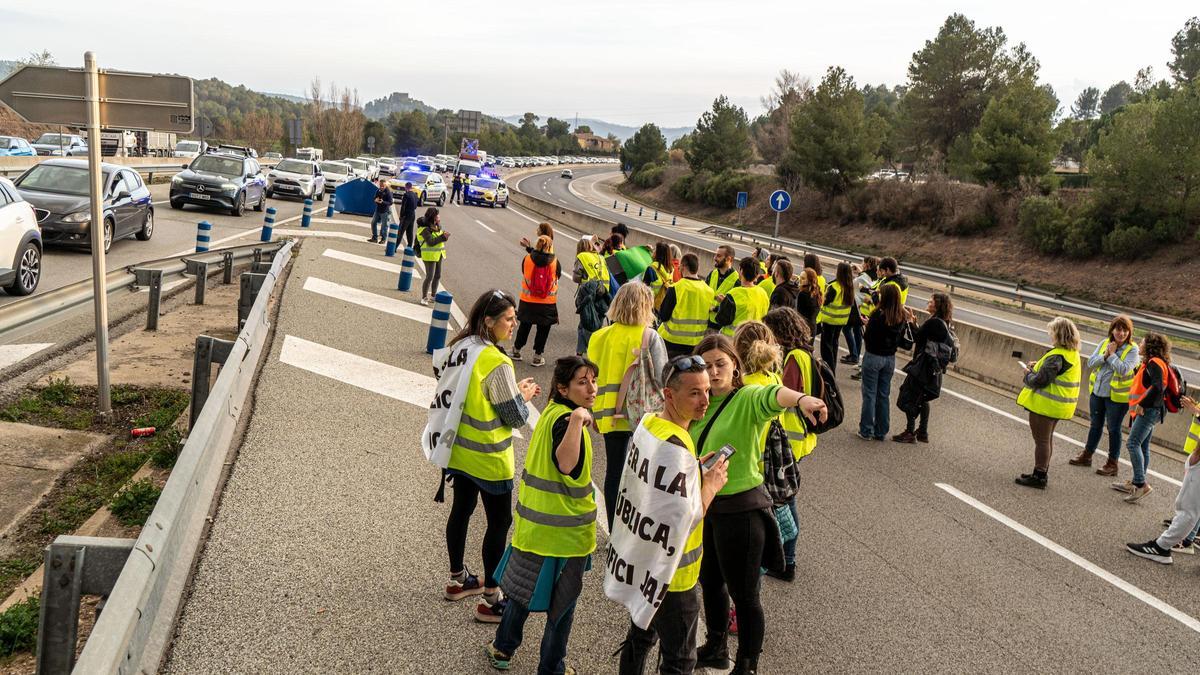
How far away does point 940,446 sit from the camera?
34.2 ft

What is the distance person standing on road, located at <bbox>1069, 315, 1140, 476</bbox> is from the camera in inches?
365

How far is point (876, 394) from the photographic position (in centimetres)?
1034

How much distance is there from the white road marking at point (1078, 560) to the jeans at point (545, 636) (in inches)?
182

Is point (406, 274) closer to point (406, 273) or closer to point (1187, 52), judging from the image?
point (406, 273)

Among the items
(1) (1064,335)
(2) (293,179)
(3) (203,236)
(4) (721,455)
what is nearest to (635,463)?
(4) (721,455)

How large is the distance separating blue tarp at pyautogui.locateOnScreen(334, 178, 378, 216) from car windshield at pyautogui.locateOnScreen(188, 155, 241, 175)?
477 centimetres

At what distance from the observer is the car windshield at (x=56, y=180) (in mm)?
17188

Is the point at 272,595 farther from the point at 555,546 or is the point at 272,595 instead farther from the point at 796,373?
the point at 796,373

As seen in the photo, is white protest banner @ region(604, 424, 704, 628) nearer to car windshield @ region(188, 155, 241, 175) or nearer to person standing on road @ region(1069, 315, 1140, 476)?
person standing on road @ region(1069, 315, 1140, 476)

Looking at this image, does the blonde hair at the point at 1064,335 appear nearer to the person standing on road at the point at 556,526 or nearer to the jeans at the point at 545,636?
the person standing on road at the point at 556,526

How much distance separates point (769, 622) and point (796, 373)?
5.21 feet

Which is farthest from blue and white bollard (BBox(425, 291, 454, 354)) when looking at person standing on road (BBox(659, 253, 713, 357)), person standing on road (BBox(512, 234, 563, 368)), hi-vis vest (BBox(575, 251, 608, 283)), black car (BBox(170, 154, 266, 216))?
black car (BBox(170, 154, 266, 216))

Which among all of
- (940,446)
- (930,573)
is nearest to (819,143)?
(940,446)

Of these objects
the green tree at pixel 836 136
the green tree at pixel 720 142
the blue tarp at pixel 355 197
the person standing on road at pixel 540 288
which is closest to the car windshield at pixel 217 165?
the blue tarp at pixel 355 197
